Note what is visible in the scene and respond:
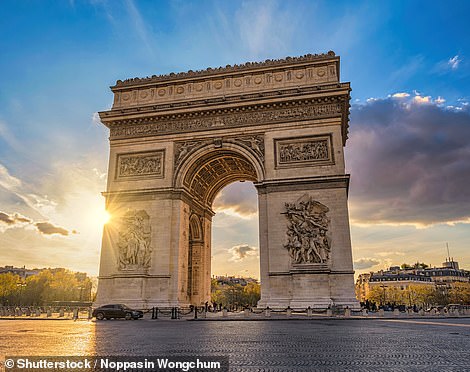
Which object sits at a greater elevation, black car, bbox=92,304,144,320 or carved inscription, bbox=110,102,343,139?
carved inscription, bbox=110,102,343,139

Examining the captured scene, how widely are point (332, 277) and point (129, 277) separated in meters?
11.0

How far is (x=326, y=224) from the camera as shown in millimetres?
21328

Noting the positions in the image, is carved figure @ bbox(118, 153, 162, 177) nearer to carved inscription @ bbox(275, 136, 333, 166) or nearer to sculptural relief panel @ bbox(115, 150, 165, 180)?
sculptural relief panel @ bbox(115, 150, 165, 180)

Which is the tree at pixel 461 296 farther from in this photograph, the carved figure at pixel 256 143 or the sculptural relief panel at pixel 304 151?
the carved figure at pixel 256 143

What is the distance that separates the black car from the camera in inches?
789

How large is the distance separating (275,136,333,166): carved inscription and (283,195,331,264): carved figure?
2.24 m

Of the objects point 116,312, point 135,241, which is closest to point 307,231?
point 135,241

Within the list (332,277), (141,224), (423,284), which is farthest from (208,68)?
(423,284)

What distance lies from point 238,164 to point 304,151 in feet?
18.8

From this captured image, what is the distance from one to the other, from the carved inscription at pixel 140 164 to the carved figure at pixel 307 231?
8346mm

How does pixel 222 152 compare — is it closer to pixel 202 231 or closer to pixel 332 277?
pixel 202 231

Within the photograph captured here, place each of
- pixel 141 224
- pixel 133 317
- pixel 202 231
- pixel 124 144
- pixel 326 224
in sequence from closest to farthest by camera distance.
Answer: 1. pixel 133 317
2. pixel 326 224
3. pixel 141 224
4. pixel 124 144
5. pixel 202 231

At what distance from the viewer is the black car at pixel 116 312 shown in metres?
20.0

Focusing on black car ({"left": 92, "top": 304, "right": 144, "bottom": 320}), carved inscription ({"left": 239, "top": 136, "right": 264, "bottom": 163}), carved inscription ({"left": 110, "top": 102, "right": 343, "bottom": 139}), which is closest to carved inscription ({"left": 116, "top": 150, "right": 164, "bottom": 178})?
carved inscription ({"left": 110, "top": 102, "right": 343, "bottom": 139})
